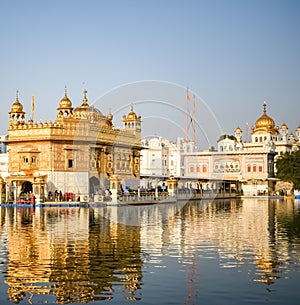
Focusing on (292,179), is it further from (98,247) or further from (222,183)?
(98,247)

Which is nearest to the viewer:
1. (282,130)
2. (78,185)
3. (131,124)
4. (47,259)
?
(47,259)

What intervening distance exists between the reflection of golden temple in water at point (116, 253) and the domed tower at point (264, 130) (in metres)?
54.5

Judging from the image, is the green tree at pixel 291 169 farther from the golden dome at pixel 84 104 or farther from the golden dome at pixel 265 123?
the golden dome at pixel 84 104

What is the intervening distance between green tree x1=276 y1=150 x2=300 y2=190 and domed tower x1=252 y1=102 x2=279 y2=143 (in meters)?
11.2

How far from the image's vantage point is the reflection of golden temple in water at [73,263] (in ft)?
30.4

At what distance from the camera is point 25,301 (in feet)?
28.2

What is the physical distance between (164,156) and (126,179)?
3054 cm

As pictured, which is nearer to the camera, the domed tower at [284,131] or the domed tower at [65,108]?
the domed tower at [65,108]

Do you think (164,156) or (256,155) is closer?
(256,155)

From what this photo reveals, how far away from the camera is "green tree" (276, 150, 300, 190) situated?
60844 mm

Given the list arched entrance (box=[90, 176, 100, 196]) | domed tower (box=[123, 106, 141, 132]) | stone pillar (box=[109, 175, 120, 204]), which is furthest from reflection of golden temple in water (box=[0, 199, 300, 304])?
domed tower (box=[123, 106, 141, 132])

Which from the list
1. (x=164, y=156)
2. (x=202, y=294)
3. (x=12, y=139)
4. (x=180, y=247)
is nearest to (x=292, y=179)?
(x=164, y=156)

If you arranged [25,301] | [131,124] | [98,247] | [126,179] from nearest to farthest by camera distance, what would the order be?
[25,301] → [98,247] → [126,179] → [131,124]

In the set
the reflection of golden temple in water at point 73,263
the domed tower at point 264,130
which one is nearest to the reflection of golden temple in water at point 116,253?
the reflection of golden temple in water at point 73,263
